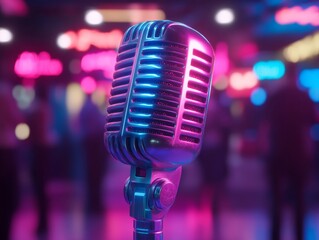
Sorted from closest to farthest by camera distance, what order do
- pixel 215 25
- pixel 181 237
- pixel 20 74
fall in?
pixel 181 237
pixel 20 74
pixel 215 25

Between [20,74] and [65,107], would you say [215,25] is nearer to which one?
[20,74]

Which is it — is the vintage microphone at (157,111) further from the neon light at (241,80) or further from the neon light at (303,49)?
the neon light at (303,49)

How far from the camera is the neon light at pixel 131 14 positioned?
855 cm

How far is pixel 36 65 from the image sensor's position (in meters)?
9.22

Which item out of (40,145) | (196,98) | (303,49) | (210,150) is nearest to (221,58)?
(210,150)

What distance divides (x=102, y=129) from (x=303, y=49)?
7.41m

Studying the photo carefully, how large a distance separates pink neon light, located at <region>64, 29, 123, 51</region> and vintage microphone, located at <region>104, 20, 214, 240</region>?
683cm

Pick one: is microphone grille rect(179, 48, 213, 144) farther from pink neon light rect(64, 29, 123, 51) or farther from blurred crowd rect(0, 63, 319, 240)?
pink neon light rect(64, 29, 123, 51)

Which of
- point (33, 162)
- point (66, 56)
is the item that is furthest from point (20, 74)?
point (33, 162)

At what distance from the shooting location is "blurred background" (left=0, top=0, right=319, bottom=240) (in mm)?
5418

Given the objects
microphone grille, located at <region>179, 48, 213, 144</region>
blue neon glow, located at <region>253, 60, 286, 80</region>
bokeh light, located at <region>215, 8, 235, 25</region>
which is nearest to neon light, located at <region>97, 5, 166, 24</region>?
bokeh light, located at <region>215, 8, 235, 25</region>

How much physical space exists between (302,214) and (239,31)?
21.8 ft

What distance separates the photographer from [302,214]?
208 inches

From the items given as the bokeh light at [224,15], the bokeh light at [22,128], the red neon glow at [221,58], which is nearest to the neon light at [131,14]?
the bokeh light at [224,15]
